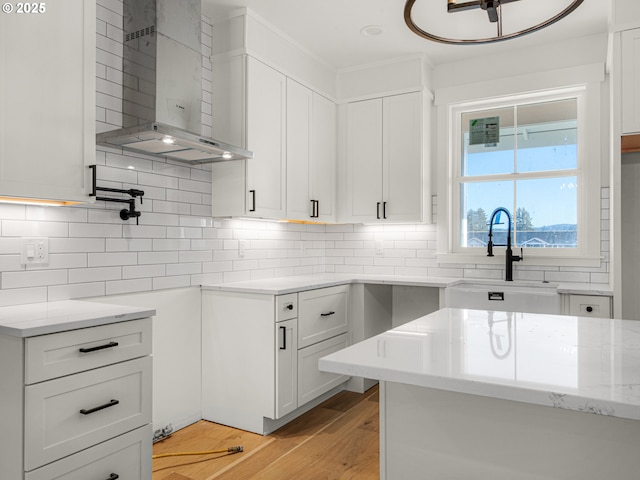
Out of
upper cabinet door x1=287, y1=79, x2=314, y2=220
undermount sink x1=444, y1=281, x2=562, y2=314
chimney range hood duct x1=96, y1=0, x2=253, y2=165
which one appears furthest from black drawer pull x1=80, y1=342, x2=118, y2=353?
undermount sink x1=444, y1=281, x2=562, y2=314

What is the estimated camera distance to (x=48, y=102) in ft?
6.56

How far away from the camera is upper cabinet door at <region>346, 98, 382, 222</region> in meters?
4.17

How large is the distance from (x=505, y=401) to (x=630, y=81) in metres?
2.57

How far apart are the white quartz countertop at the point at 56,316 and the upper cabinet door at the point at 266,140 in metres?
1.34

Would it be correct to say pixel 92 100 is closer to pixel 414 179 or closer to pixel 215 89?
pixel 215 89

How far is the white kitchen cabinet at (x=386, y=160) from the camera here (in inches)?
158

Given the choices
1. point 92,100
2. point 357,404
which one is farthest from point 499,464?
point 357,404

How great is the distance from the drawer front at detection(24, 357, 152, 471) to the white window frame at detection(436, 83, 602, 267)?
2.88m

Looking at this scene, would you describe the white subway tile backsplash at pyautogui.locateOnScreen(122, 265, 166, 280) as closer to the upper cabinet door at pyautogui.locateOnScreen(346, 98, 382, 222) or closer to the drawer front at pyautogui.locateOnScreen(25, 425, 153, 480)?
the drawer front at pyautogui.locateOnScreen(25, 425, 153, 480)

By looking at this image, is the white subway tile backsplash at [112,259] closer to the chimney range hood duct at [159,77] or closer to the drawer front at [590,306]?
the chimney range hood duct at [159,77]

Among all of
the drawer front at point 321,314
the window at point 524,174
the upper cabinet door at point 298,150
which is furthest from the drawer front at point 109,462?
the window at point 524,174

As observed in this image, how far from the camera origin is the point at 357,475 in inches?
96.8

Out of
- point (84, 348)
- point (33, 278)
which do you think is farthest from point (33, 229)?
point (84, 348)

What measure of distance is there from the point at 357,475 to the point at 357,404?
1.07 meters
